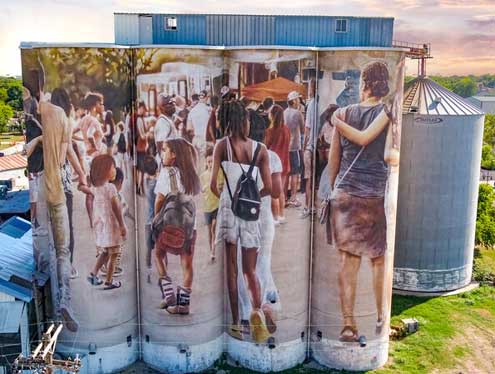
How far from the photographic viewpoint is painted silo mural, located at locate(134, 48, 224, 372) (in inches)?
1154

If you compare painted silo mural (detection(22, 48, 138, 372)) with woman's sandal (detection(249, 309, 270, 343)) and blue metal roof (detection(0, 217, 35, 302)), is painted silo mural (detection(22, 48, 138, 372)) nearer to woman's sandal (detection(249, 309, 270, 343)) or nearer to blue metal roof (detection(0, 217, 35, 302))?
blue metal roof (detection(0, 217, 35, 302))

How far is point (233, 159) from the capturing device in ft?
100

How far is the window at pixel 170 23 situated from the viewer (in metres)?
32.1

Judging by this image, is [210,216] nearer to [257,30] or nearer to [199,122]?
[199,122]

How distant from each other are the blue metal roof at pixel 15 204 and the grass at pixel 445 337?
31.5m

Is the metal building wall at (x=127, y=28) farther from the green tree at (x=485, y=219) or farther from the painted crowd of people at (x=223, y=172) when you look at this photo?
the green tree at (x=485, y=219)

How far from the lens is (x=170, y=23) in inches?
1266

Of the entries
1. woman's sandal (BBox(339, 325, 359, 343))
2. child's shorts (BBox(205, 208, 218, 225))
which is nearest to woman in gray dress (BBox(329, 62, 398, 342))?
woman's sandal (BBox(339, 325, 359, 343))

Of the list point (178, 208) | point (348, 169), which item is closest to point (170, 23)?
point (178, 208)

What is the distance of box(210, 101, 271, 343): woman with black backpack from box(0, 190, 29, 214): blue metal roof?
1213 inches

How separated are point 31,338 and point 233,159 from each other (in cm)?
1552

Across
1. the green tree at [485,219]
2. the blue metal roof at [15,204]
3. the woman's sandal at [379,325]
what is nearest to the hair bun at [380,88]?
the woman's sandal at [379,325]

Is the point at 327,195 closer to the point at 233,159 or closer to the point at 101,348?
the point at 233,159

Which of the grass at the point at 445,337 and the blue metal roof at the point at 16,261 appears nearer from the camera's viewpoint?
the blue metal roof at the point at 16,261
